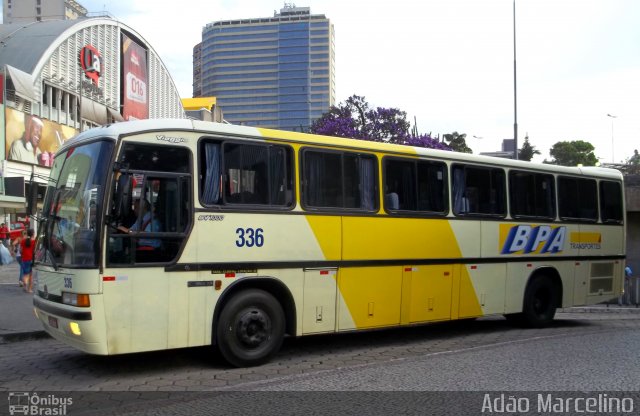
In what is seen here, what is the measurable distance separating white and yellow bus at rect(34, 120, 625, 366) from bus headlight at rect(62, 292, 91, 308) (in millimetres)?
11

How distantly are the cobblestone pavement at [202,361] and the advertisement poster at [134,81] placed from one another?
149ft

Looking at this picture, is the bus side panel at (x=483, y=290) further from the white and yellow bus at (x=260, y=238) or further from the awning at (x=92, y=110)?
the awning at (x=92, y=110)

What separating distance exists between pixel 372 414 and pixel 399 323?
358 cm

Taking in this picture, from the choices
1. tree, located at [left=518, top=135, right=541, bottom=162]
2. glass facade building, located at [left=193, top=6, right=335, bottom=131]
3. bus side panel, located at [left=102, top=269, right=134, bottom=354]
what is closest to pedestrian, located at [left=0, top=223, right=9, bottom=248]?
bus side panel, located at [left=102, top=269, right=134, bottom=354]

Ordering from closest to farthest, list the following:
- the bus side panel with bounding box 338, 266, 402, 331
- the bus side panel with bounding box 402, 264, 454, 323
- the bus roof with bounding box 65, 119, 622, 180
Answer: the bus roof with bounding box 65, 119, 622, 180 → the bus side panel with bounding box 338, 266, 402, 331 → the bus side panel with bounding box 402, 264, 454, 323

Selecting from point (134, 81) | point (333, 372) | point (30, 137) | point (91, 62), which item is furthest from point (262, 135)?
point (134, 81)

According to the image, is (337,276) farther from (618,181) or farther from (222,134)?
(618,181)

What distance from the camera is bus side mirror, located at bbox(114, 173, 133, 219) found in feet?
21.6

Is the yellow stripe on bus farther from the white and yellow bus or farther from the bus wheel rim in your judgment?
the bus wheel rim

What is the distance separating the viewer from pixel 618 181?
42.2 feet

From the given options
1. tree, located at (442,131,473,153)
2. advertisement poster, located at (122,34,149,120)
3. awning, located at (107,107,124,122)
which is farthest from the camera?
tree, located at (442,131,473,153)

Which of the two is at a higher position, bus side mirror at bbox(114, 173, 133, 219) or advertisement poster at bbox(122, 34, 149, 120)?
advertisement poster at bbox(122, 34, 149, 120)

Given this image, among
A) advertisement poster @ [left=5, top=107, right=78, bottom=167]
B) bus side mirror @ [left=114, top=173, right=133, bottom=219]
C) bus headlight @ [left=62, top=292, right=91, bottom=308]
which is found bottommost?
bus headlight @ [left=62, top=292, right=91, bottom=308]

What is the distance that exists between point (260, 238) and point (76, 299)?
2284 millimetres
